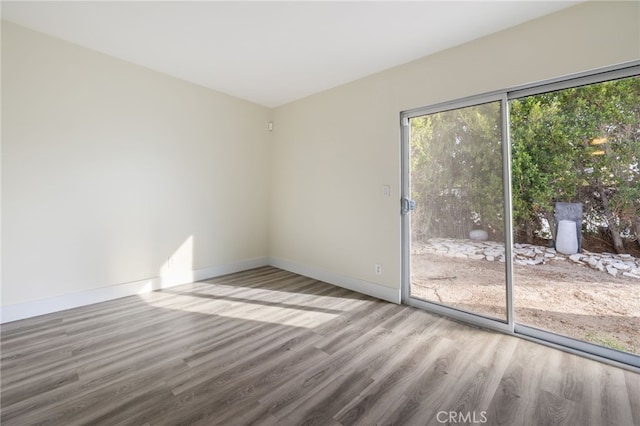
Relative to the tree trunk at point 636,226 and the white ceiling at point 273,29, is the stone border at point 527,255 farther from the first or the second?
the white ceiling at point 273,29

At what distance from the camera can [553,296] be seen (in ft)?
7.63

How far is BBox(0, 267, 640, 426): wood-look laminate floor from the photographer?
1519 millimetres

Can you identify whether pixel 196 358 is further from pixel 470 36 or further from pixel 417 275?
pixel 470 36

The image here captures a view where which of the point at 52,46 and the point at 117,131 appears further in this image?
the point at 117,131

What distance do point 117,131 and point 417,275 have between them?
150 inches

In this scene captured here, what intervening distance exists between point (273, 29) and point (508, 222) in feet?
9.10

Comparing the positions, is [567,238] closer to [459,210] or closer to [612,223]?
[612,223]

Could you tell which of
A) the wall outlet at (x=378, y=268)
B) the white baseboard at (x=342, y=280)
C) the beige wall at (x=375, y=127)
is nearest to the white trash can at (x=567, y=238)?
the beige wall at (x=375, y=127)

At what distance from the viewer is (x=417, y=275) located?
3070 millimetres

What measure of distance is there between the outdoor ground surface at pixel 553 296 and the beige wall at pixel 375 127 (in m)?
0.59

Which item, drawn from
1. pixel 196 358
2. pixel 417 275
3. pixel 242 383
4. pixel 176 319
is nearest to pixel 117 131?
pixel 176 319

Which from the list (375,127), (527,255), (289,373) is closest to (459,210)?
(527,255)

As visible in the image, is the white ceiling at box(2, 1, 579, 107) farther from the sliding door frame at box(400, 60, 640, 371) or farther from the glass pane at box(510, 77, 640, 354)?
the glass pane at box(510, 77, 640, 354)

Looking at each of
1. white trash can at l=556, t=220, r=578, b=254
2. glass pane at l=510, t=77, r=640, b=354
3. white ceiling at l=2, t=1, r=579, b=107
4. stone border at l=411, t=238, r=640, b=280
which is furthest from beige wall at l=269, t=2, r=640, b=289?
white trash can at l=556, t=220, r=578, b=254
